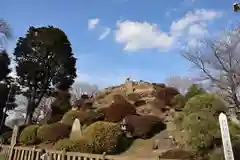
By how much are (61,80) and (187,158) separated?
20875mm

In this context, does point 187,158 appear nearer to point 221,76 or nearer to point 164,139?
point 164,139

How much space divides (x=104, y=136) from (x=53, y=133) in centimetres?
634

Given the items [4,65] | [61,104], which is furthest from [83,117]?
[4,65]

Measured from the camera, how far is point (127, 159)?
693 centimetres

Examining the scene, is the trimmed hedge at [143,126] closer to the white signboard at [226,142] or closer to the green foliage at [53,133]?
the green foliage at [53,133]

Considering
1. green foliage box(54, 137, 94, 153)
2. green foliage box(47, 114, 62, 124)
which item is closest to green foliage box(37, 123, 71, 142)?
green foliage box(47, 114, 62, 124)

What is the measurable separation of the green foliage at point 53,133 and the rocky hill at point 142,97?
17.8 ft

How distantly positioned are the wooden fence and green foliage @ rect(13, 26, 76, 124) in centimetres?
1380

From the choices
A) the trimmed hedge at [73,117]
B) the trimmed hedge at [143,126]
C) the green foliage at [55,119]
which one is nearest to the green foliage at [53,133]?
the trimmed hedge at [73,117]

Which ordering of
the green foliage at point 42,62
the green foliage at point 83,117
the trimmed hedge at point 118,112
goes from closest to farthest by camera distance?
the green foliage at point 83,117, the trimmed hedge at point 118,112, the green foliage at point 42,62

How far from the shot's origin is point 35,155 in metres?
10.3

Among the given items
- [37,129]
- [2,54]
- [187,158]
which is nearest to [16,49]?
[2,54]

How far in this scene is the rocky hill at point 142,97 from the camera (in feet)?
74.4

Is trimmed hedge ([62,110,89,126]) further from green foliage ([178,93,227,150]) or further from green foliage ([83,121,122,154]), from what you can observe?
green foliage ([178,93,227,150])
